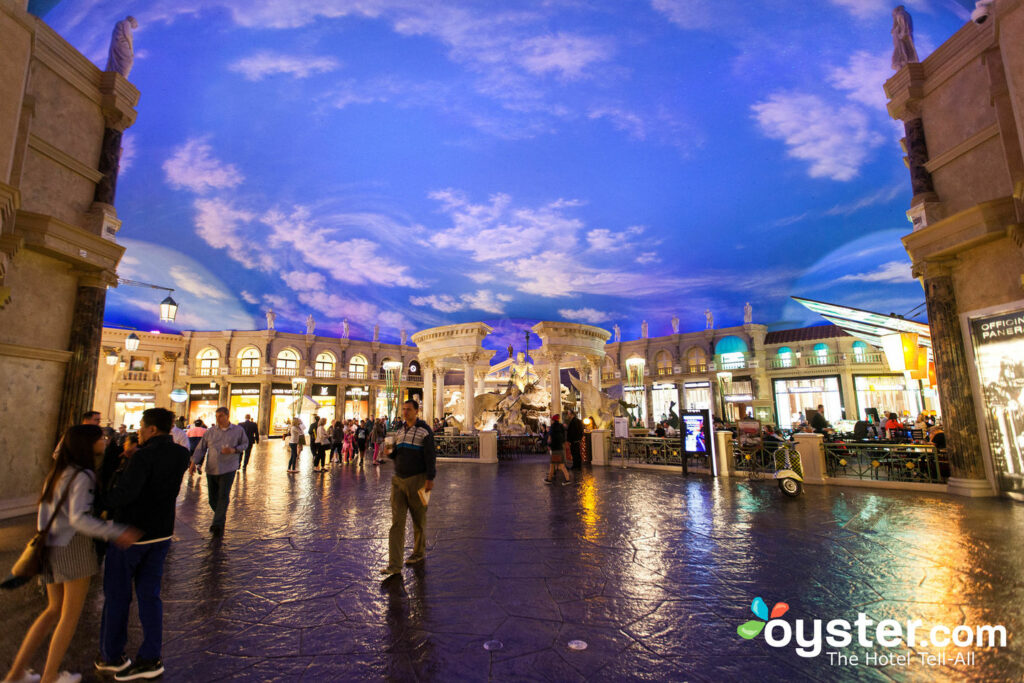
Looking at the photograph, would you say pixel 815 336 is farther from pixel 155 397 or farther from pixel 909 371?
pixel 155 397

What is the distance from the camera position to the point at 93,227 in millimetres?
8539

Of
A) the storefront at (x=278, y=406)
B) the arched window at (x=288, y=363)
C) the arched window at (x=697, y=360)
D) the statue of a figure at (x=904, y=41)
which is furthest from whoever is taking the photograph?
the arched window at (x=288, y=363)

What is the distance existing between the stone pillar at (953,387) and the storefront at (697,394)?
90.3 feet

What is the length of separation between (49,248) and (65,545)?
7565mm

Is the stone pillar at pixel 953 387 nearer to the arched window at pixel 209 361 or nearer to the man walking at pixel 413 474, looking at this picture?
the man walking at pixel 413 474

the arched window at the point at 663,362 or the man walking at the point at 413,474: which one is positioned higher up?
the arched window at the point at 663,362

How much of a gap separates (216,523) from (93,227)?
671cm

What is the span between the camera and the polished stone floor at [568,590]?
2734 millimetres

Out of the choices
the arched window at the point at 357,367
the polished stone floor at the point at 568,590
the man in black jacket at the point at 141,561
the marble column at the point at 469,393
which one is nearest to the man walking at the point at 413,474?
the polished stone floor at the point at 568,590

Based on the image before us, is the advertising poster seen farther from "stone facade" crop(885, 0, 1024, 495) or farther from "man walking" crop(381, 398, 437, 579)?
"man walking" crop(381, 398, 437, 579)

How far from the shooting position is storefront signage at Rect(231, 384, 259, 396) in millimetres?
35062

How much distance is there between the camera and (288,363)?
37.2 metres

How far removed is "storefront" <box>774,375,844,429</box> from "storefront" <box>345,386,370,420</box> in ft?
108

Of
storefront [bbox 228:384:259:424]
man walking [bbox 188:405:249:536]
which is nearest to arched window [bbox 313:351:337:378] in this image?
storefront [bbox 228:384:259:424]
